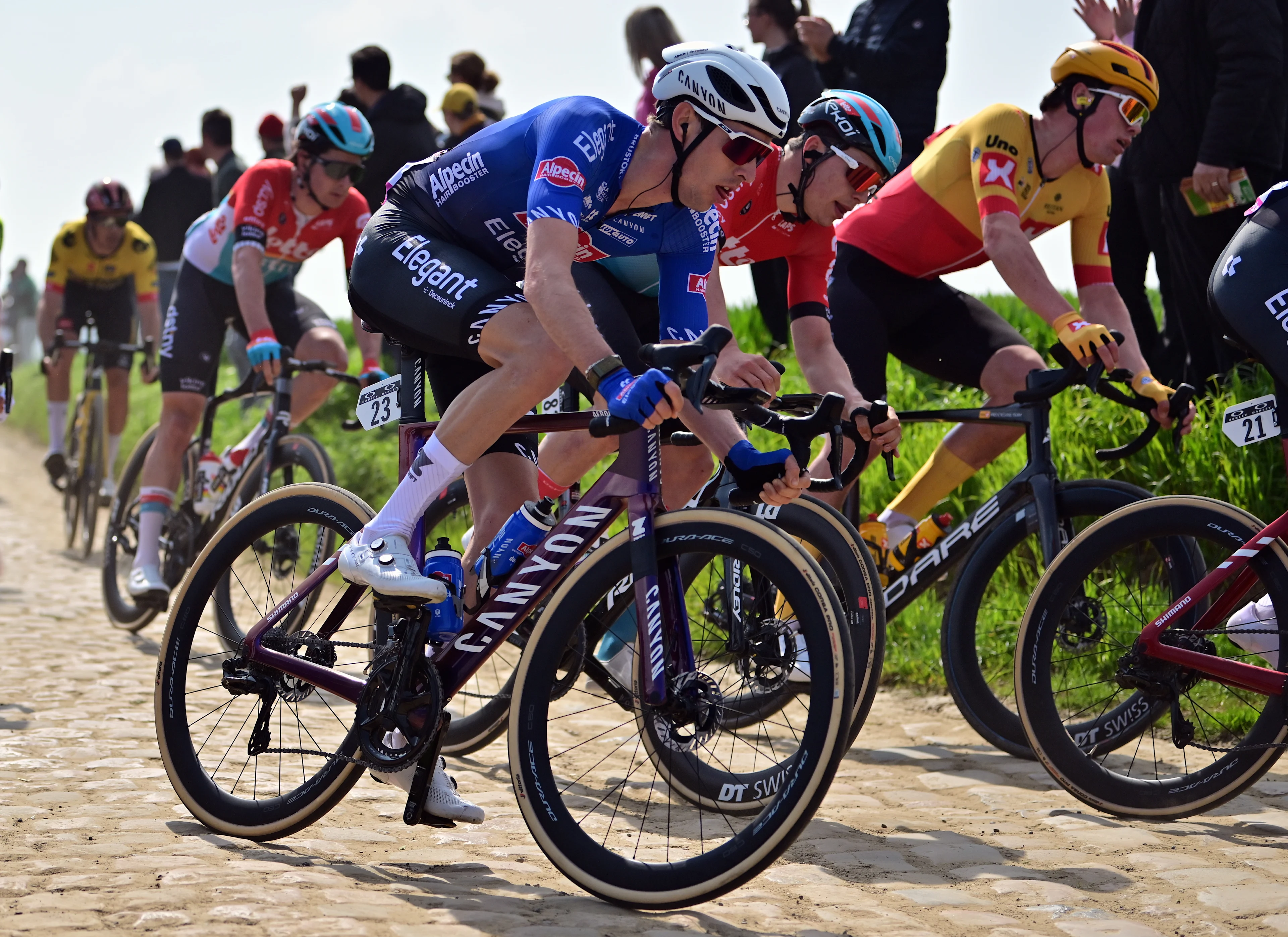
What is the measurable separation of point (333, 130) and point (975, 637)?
12.5 ft

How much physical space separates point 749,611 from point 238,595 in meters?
1.66

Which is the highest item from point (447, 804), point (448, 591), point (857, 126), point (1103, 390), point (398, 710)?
point (857, 126)

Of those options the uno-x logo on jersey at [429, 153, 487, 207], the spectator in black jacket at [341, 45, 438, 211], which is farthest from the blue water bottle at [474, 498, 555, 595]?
the spectator in black jacket at [341, 45, 438, 211]

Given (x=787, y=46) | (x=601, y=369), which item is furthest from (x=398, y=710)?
(x=787, y=46)

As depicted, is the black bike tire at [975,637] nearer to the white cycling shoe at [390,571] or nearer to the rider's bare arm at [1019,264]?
the rider's bare arm at [1019,264]

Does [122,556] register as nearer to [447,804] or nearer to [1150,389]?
[447,804]

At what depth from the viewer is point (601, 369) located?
3.27 m

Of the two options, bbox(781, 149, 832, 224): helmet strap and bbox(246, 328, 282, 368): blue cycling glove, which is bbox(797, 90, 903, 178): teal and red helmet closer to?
bbox(781, 149, 832, 224): helmet strap

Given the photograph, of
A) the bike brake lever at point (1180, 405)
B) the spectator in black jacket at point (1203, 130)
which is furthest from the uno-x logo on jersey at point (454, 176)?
the spectator in black jacket at point (1203, 130)

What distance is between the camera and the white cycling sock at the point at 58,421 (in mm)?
11977

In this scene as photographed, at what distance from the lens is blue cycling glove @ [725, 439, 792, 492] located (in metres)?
3.55

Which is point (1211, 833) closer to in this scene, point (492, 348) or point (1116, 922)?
point (1116, 922)

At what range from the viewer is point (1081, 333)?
4.82 m

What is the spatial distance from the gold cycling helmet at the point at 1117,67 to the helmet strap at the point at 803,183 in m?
1.05
